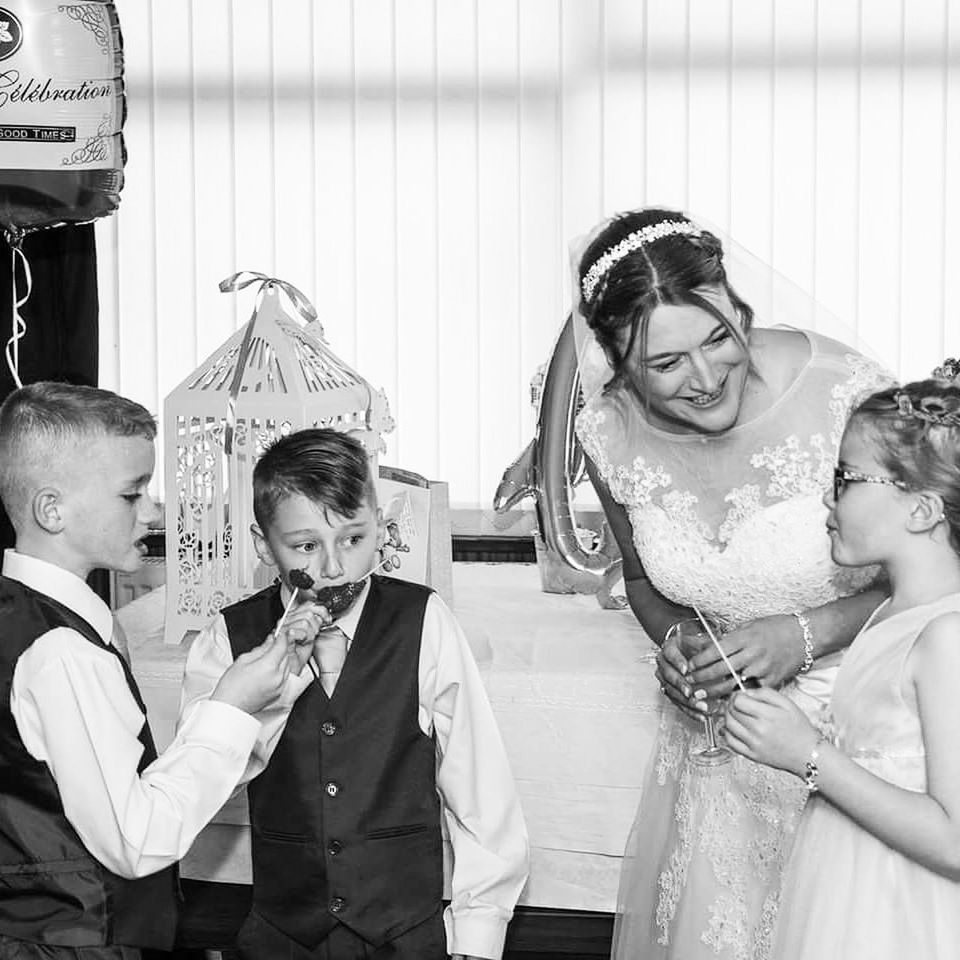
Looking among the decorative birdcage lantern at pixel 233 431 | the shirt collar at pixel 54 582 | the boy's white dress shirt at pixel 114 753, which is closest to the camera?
the boy's white dress shirt at pixel 114 753

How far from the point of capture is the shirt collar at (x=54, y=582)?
178cm

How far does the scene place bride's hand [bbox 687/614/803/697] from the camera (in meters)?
1.89

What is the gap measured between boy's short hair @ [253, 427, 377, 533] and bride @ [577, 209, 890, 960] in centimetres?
40

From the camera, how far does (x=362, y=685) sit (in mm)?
1985

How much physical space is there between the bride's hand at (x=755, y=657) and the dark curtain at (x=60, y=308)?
141cm

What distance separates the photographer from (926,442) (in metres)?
1.58

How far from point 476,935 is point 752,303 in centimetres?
102

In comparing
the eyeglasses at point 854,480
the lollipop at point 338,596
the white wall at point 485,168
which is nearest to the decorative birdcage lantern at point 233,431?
the lollipop at point 338,596

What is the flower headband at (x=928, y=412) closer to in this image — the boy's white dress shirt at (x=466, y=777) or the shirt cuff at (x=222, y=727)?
the boy's white dress shirt at (x=466, y=777)

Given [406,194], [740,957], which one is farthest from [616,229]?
[406,194]

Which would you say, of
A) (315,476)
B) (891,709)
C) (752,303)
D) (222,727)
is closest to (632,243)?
(752,303)

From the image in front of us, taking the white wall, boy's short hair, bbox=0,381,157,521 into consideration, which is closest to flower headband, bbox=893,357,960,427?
boy's short hair, bbox=0,381,157,521

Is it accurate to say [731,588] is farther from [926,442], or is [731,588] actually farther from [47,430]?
[47,430]

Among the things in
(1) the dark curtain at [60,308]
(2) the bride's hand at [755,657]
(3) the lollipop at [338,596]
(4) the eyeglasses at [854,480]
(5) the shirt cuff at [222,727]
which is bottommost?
(5) the shirt cuff at [222,727]
